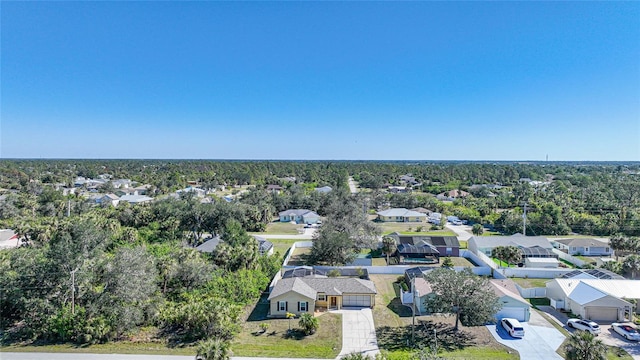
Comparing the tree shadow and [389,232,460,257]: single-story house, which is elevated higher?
[389,232,460,257]: single-story house

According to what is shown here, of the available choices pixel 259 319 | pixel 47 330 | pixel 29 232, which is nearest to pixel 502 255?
pixel 259 319

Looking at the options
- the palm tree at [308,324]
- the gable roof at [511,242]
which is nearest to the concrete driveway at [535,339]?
the palm tree at [308,324]

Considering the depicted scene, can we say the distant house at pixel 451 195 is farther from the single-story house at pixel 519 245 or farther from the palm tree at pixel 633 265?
the palm tree at pixel 633 265

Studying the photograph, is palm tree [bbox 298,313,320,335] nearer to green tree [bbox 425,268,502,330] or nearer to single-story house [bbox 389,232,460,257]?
green tree [bbox 425,268,502,330]

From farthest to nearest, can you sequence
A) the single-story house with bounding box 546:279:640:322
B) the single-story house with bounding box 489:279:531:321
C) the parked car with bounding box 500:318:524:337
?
the single-story house with bounding box 546:279:640:322
the single-story house with bounding box 489:279:531:321
the parked car with bounding box 500:318:524:337

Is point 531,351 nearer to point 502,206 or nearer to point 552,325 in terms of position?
point 552,325

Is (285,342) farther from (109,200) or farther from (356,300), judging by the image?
(109,200)

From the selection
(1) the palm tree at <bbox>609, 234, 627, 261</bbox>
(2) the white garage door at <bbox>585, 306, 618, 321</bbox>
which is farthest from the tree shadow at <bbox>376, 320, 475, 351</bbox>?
(1) the palm tree at <bbox>609, 234, 627, 261</bbox>
